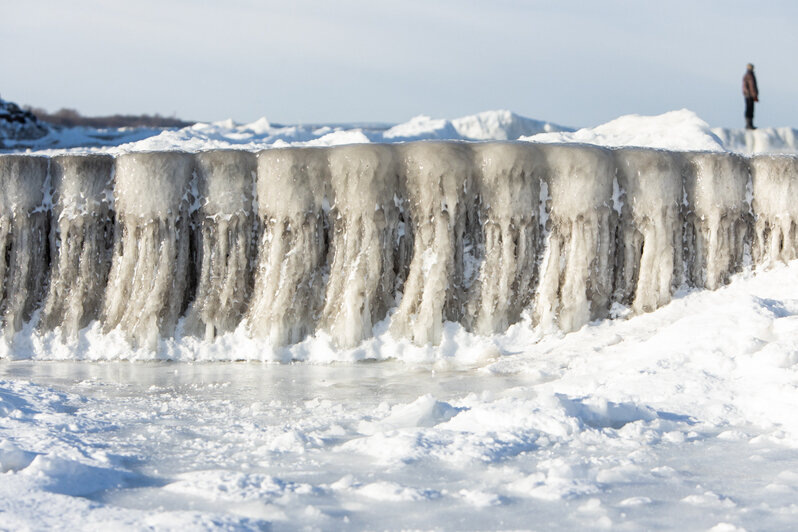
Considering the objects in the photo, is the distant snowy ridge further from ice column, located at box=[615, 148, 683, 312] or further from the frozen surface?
the frozen surface

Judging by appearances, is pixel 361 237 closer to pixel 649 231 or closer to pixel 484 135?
pixel 649 231

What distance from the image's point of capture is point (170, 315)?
8.56 metres

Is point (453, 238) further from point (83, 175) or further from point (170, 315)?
point (83, 175)

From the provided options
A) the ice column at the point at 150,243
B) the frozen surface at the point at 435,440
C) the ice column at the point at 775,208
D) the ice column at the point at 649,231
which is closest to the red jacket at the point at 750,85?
the ice column at the point at 775,208

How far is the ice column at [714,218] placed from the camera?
28.9 ft

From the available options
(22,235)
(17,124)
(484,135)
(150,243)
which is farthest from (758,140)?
(17,124)

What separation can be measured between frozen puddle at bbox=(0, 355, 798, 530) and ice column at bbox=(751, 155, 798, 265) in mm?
A: 2676

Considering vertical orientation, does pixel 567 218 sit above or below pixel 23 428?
above

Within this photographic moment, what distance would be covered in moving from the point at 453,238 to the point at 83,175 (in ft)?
9.66

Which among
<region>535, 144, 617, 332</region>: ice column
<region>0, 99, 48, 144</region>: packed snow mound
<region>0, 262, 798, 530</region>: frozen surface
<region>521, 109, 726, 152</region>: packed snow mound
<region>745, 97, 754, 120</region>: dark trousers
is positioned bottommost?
<region>0, 262, 798, 530</region>: frozen surface

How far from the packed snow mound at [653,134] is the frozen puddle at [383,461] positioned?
383cm

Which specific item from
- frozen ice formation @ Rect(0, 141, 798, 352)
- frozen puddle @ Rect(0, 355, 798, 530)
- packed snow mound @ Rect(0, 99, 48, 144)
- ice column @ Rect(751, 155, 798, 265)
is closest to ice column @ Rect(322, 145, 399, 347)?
frozen ice formation @ Rect(0, 141, 798, 352)

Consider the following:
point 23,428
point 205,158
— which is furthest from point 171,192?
point 23,428

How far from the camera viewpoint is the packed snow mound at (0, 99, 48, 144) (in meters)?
31.1
